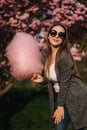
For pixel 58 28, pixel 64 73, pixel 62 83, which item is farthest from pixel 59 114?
pixel 58 28

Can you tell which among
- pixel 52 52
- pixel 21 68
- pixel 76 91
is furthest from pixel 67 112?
pixel 21 68

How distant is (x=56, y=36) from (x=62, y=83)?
20.8 inches

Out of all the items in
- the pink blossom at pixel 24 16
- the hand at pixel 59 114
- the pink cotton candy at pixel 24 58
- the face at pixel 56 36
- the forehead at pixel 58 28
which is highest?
the forehead at pixel 58 28

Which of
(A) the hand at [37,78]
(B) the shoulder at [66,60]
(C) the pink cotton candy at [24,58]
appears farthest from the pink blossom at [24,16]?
(B) the shoulder at [66,60]

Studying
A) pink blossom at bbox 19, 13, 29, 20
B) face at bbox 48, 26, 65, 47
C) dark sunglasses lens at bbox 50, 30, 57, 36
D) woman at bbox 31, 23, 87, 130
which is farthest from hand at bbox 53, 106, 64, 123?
pink blossom at bbox 19, 13, 29, 20

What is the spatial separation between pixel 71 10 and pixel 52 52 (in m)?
3.67

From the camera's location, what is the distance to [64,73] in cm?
475

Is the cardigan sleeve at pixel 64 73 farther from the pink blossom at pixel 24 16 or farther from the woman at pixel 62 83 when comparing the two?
the pink blossom at pixel 24 16

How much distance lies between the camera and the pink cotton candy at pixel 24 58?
18.4 ft

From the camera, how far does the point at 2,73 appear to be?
29.2ft

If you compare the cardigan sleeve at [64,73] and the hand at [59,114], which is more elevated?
the cardigan sleeve at [64,73]

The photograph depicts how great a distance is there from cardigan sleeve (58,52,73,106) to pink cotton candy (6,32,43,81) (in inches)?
31.8

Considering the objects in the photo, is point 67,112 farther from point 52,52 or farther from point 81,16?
point 81,16

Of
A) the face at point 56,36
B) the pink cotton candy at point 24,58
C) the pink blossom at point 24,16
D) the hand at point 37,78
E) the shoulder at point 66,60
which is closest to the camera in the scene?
the shoulder at point 66,60
